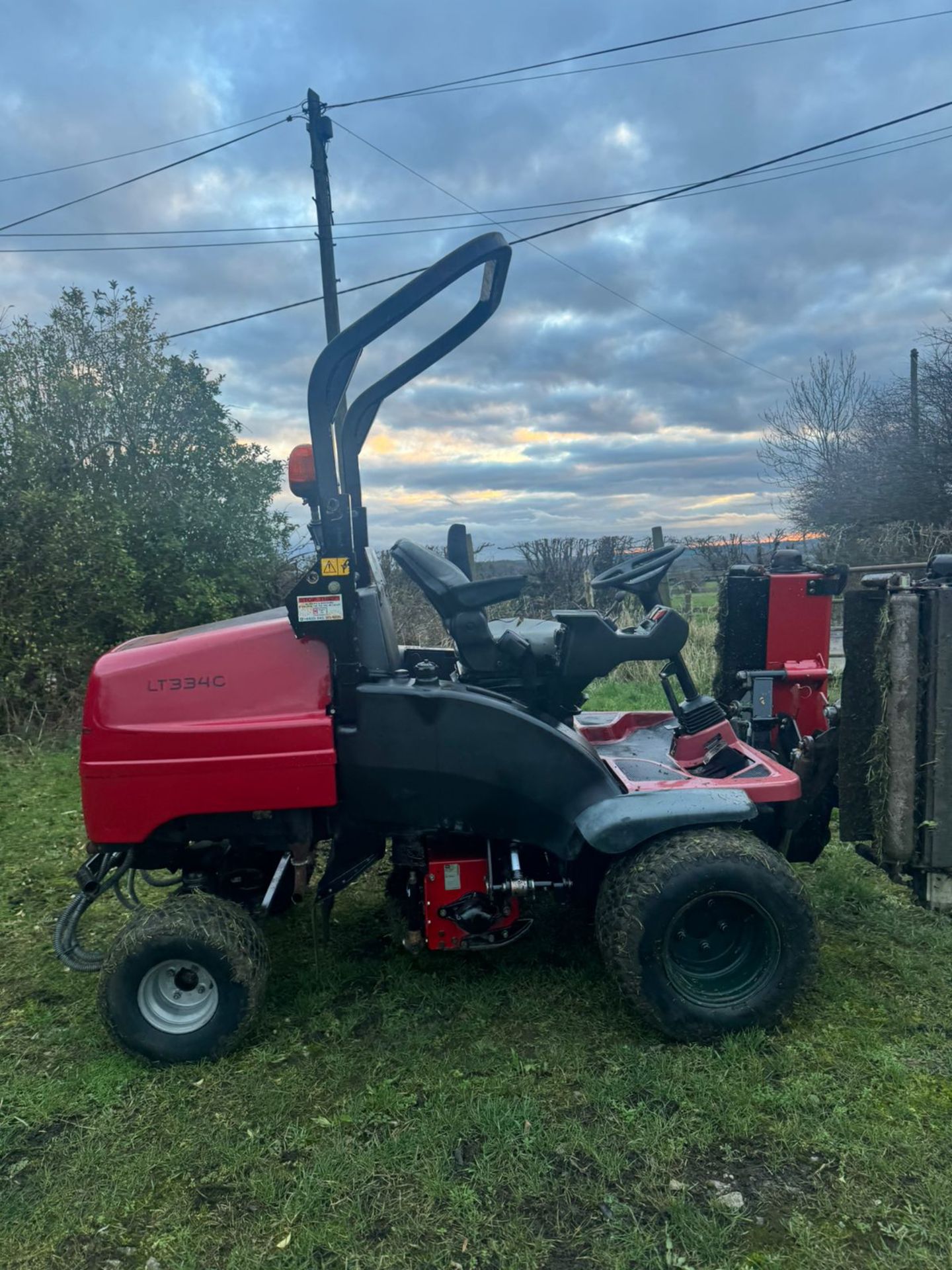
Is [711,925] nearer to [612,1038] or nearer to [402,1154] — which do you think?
[612,1038]

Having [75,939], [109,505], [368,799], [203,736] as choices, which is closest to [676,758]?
[368,799]

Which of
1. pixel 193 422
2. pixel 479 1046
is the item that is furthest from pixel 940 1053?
pixel 193 422

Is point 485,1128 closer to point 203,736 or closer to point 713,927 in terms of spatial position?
point 713,927

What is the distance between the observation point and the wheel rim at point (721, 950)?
292cm

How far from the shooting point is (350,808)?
302cm

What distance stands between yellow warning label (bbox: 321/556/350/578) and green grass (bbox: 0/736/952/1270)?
168 centimetres

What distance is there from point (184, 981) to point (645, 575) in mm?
2370

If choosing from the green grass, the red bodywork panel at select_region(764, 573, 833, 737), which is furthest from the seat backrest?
the red bodywork panel at select_region(764, 573, 833, 737)

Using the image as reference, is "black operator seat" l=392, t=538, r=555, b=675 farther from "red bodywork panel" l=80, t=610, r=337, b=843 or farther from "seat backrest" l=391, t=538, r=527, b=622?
"red bodywork panel" l=80, t=610, r=337, b=843

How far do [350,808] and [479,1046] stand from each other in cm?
96

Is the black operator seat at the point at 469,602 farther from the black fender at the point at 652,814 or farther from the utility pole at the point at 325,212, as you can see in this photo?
the utility pole at the point at 325,212

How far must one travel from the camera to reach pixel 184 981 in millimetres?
2947

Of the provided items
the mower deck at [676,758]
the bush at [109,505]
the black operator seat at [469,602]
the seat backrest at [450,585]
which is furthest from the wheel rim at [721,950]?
the bush at [109,505]

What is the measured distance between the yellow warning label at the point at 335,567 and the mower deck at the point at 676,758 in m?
1.33
